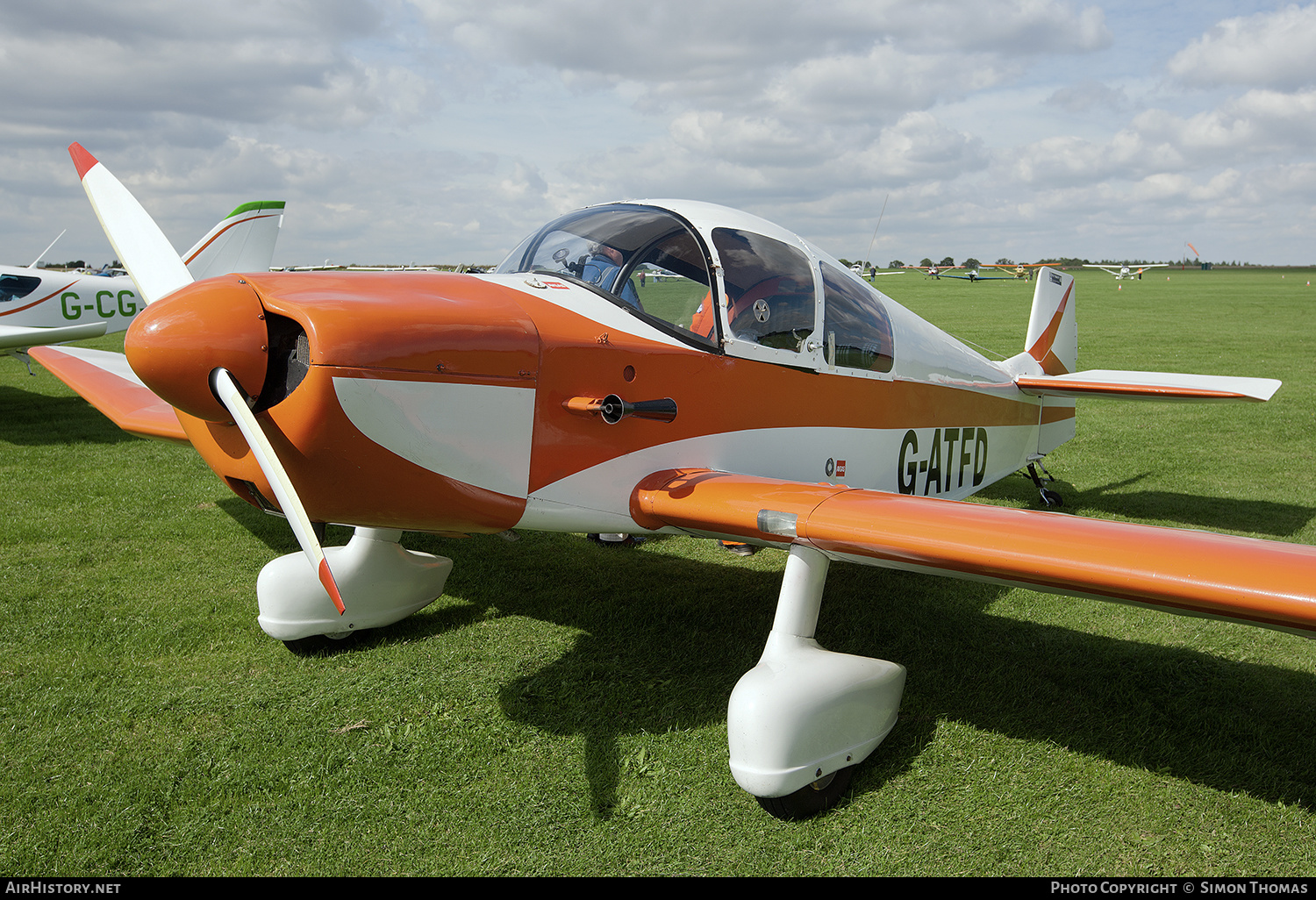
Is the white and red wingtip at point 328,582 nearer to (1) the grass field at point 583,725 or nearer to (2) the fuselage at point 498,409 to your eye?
(2) the fuselage at point 498,409

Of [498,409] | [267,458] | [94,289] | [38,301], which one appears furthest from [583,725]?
[94,289]

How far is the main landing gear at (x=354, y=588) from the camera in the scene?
162 inches

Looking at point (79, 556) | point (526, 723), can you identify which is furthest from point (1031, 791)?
point (79, 556)

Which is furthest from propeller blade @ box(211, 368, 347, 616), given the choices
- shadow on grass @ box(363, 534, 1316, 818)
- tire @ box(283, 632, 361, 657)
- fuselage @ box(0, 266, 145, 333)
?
fuselage @ box(0, 266, 145, 333)

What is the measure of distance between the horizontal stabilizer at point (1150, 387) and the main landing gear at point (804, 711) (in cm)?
373

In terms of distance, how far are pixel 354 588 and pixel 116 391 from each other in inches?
119

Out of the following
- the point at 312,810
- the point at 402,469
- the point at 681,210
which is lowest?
the point at 312,810

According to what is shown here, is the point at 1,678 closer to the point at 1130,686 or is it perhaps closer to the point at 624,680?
the point at 624,680

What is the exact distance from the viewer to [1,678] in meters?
3.78

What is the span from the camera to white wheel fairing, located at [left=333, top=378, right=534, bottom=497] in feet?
8.68

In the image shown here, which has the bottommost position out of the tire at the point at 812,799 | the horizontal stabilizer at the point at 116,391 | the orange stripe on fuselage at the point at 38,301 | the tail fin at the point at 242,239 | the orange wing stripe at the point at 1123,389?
the tire at the point at 812,799

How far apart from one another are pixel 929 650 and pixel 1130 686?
3.14 ft

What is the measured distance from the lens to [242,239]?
9.12 metres

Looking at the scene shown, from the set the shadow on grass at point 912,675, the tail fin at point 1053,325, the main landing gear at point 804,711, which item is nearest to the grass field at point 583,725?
the shadow on grass at point 912,675
